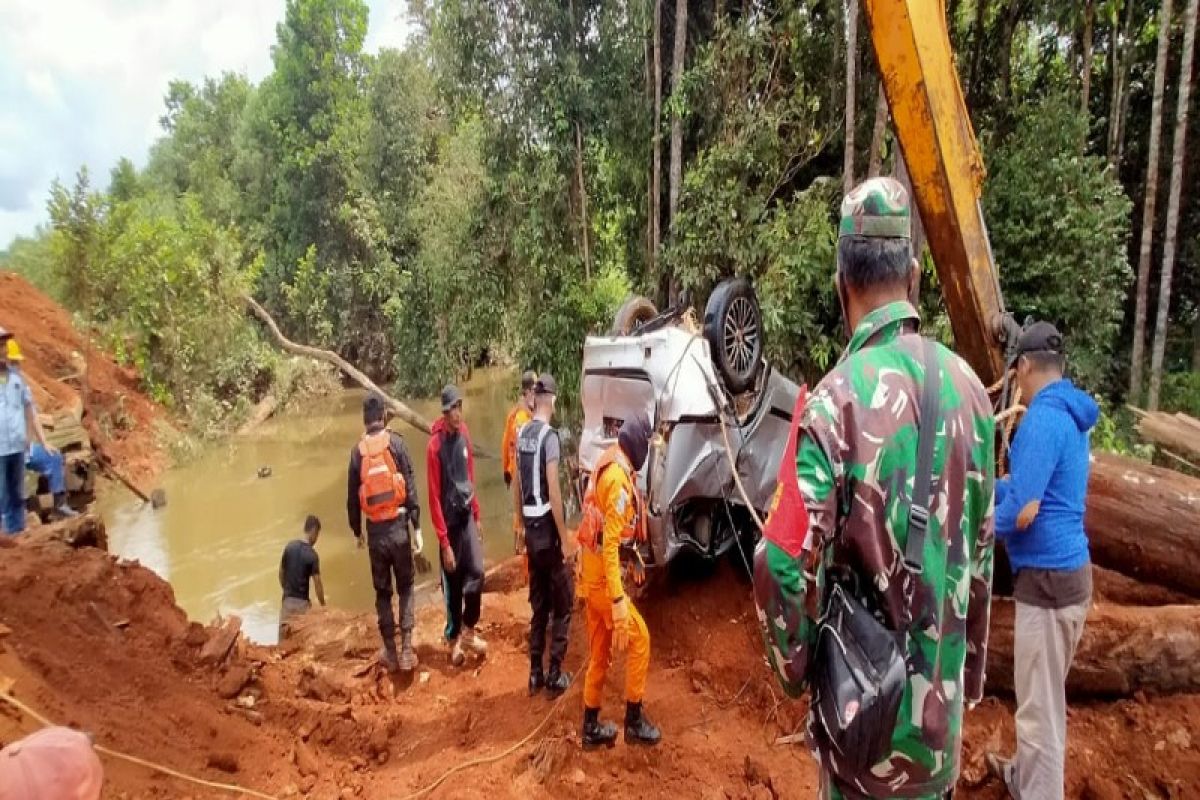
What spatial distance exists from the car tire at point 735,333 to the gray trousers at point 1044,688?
2257 mm

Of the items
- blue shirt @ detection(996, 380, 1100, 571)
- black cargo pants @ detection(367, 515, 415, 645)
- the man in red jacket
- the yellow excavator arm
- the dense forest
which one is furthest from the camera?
the dense forest

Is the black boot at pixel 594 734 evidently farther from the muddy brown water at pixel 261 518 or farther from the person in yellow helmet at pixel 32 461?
the person in yellow helmet at pixel 32 461

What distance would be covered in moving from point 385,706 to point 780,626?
471cm

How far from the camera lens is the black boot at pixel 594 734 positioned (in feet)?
13.3

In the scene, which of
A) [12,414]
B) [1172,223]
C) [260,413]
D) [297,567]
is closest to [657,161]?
[297,567]

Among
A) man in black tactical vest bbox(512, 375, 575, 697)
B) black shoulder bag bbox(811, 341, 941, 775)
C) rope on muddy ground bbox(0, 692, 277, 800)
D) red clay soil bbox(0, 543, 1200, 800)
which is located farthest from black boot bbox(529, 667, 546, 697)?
black shoulder bag bbox(811, 341, 941, 775)

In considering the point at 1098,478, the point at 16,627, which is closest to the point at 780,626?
the point at 1098,478

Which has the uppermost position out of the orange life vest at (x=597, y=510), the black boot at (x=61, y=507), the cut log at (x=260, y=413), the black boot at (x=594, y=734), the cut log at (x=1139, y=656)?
the orange life vest at (x=597, y=510)

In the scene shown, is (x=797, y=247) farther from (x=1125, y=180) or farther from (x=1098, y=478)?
(x=1125, y=180)

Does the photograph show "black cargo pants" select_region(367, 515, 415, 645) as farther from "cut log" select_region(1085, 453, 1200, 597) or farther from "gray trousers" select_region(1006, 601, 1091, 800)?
"cut log" select_region(1085, 453, 1200, 597)

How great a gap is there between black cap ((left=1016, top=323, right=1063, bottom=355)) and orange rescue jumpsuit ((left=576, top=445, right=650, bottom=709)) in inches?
77.3

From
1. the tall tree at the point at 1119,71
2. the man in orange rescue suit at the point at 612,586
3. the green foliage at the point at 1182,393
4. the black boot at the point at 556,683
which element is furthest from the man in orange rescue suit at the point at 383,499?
the tall tree at the point at 1119,71

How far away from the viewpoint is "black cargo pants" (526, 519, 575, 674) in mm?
4973

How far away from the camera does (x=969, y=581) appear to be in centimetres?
171
